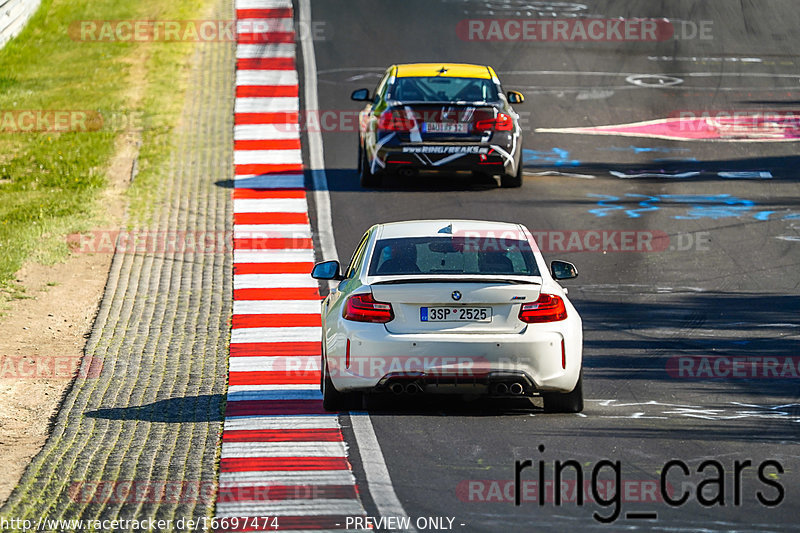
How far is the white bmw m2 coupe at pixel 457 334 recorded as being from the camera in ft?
31.7

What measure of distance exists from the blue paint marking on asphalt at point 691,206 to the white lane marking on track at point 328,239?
3772 mm

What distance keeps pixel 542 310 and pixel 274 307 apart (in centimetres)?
583

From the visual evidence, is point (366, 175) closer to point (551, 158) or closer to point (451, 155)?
point (451, 155)

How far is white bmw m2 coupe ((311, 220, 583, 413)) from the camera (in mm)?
9656

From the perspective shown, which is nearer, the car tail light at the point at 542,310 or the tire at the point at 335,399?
the car tail light at the point at 542,310

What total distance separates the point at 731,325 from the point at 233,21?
19.1 m

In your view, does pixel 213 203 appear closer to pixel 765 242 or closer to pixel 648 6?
pixel 765 242

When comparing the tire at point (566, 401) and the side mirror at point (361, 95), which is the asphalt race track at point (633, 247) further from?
the side mirror at point (361, 95)

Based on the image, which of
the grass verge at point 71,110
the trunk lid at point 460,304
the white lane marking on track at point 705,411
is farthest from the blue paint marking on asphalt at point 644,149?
the trunk lid at point 460,304

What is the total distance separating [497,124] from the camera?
18.7m

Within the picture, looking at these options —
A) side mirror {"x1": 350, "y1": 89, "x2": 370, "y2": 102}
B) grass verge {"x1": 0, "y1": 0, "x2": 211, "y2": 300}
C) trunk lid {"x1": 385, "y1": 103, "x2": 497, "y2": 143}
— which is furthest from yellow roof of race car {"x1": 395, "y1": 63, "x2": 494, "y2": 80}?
grass verge {"x1": 0, "y1": 0, "x2": 211, "y2": 300}

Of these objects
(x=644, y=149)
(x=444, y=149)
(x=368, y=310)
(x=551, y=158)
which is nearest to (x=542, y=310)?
(x=368, y=310)

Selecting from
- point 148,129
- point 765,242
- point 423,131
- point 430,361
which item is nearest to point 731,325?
point 765,242

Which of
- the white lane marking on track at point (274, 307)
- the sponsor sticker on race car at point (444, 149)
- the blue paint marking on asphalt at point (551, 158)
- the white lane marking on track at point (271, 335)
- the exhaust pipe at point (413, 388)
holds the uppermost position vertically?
the exhaust pipe at point (413, 388)
